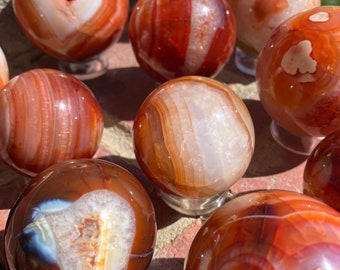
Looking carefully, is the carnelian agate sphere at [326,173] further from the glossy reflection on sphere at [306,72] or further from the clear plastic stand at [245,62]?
the clear plastic stand at [245,62]

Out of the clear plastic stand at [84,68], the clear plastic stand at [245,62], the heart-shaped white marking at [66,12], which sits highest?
the heart-shaped white marking at [66,12]

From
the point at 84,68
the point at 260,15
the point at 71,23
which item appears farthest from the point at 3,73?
the point at 260,15

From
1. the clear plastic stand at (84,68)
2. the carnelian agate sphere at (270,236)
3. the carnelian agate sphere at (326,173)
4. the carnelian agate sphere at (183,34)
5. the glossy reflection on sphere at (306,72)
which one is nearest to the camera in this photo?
the carnelian agate sphere at (270,236)

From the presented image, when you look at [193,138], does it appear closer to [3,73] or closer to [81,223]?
[81,223]

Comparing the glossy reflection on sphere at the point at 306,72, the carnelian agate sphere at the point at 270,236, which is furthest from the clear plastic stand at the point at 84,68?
the carnelian agate sphere at the point at 270,236

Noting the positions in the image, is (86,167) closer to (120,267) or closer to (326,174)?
(120,267)

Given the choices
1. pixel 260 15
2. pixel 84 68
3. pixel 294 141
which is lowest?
pixel 294 141

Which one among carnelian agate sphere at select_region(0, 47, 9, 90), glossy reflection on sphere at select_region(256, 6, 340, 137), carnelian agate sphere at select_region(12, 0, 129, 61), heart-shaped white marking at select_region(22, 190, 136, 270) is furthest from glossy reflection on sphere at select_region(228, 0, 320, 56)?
heart-shaped white marking at select_region(22, 190, 136, 270)
